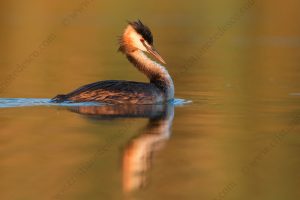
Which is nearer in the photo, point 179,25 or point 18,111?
point 18,111

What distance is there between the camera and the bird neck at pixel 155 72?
57.6 ft

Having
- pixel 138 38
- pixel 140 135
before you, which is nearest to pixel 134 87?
pixel 138 38

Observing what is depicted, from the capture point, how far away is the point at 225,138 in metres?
13.3

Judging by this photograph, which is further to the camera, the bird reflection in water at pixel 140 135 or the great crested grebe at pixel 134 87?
the great crested grebe at pixel 134 87

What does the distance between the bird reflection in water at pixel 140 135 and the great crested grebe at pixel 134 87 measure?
0.22 metres

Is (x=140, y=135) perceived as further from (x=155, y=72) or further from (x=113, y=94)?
(x=155, y=72)

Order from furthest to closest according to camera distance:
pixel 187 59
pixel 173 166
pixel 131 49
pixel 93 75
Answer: pixel 187 59 → pixel 93 75 → pixel 131 49 → pixel 173 166

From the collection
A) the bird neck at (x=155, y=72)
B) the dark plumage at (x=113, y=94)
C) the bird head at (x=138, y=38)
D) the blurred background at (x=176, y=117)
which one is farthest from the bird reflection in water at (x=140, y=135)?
the bird head at (x=138, y=38)

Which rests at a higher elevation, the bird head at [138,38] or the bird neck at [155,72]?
the bird head at [138,38]

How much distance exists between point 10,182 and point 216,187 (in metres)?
2.06

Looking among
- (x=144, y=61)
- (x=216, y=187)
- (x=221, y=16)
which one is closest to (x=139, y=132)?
(x=216, y=187)

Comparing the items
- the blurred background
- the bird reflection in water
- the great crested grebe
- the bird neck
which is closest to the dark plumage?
the great crested grebe

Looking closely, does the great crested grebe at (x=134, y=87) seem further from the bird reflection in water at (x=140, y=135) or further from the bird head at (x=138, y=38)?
the bird reflection in water at (x=140, y=135)

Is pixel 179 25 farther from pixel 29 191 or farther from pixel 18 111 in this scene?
pixel 29 191
